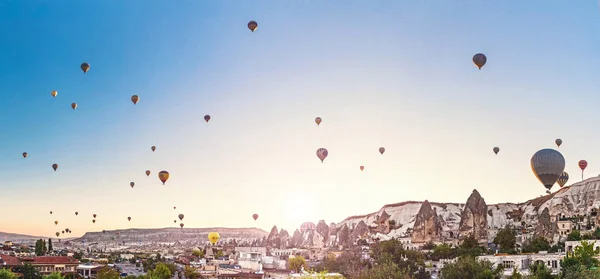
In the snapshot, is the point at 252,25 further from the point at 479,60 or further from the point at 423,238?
the point at 423,238

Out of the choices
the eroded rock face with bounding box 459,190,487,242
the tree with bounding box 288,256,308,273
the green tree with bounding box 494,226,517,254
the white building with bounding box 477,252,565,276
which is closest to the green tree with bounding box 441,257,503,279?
the white building with bounding box 477,252,565,276

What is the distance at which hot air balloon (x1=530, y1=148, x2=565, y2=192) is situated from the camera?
38.3 m

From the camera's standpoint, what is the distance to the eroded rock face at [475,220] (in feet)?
264

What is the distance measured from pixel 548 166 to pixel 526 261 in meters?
10.3

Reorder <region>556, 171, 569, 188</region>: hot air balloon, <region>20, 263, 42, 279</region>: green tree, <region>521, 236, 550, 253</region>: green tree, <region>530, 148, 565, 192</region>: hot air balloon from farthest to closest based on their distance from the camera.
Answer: <region>20, 263, 42, 279</region>: green tree, <region>521, 236, 550, 253</region>: green tree, <region>556, 171, 569, 188</region>: hot air balloon, <region>530, 148, 565, 192</region>: hot air balloon

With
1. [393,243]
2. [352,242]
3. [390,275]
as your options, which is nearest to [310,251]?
[352,242]

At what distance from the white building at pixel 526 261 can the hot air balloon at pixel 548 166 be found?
7.15 meters

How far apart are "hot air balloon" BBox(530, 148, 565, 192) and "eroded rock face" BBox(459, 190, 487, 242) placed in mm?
41726

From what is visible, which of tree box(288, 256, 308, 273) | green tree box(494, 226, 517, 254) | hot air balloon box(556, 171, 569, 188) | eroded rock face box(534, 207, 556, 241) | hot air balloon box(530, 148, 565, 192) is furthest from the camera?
tree box(288, 256, 308, 273)

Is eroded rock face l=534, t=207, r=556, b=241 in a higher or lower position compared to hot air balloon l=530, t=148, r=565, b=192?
lower

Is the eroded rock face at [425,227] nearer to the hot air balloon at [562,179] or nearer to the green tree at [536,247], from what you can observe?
the green tree at [536,247]

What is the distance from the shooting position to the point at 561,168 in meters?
38.8

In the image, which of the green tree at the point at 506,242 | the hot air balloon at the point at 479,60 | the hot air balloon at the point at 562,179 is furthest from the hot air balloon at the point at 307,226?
the hot air balloon at the point at 479,60

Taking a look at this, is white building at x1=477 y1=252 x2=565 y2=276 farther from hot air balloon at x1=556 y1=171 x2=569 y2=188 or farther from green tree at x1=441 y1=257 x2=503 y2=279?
hot air balloon at x1=556 y1=171 x2=569 y2=188
